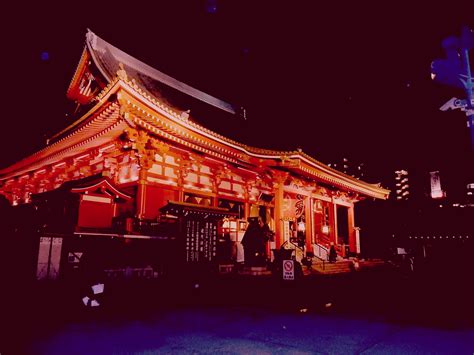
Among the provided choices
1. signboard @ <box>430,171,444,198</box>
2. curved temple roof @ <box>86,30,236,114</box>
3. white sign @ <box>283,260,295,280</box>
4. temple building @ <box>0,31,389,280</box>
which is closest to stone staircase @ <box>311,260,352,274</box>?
temple building @ <box>0,31,389,280</box>

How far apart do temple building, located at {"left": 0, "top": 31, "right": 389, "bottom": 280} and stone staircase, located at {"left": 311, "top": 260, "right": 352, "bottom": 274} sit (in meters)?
1.73

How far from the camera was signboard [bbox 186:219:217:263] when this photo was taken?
29.7 ft

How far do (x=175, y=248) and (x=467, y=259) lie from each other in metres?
13.4

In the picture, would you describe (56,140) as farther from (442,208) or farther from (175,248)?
(442,208)

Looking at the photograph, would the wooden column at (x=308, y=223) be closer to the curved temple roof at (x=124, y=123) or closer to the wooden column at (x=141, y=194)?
the curved temple roof at (x=124, y=123)

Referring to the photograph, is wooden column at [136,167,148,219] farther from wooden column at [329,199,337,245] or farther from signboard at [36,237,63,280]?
wooden column at [329,199,337,245]

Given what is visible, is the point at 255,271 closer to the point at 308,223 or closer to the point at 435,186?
the point at 308,223

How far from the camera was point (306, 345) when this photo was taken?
14.3 feet

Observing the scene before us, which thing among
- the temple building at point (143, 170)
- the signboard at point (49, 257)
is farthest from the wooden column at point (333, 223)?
the signboard at point (49, 257)

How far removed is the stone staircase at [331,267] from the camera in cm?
1371

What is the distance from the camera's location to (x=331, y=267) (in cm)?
1476

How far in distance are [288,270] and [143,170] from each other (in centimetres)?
591

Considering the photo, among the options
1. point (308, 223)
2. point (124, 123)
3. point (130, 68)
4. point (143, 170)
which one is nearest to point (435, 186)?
point (308, 223)

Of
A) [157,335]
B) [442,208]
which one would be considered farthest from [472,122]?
[442,208]
